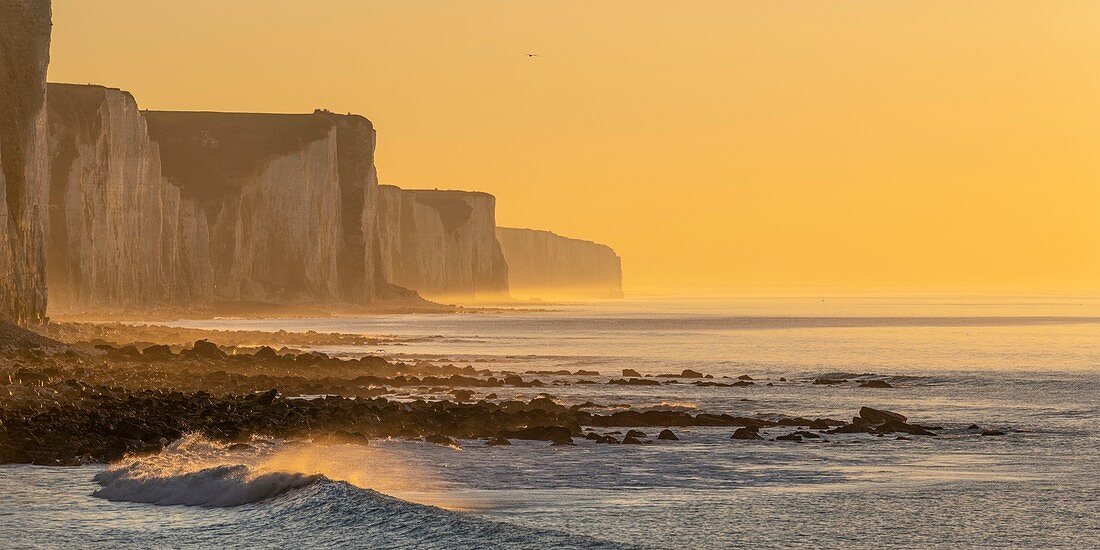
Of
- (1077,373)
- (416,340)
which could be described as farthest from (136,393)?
(416,340)

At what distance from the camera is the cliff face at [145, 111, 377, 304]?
427 feet

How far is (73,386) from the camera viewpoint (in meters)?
28.3

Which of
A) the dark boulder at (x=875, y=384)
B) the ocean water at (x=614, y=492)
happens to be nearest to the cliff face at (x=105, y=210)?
the dark boulder at (x=875, y=384)

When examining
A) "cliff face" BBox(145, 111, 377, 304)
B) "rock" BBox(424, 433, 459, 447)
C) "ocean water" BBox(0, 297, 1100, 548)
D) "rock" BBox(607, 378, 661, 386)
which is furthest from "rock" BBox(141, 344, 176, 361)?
"cliff face" BBox(145, 111, 377, 304)

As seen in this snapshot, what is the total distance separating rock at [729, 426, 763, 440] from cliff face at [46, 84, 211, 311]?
73.4m

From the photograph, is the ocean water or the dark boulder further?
the dark boulder

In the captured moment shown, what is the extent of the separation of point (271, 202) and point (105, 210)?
36045 millimetres

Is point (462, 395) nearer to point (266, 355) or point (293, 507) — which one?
point (266, 355)

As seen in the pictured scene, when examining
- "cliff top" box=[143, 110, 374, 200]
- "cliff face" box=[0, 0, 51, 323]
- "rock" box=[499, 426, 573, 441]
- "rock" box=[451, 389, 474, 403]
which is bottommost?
"rock" box=[499, 426, 573, 441]

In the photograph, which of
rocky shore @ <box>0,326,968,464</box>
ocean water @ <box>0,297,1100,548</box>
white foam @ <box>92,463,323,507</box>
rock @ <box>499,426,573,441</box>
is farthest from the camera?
rock @ <box>499,426,573,441</box>

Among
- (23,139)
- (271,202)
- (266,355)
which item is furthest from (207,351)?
(271,202)

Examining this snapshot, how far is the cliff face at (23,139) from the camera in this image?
50.5 metres

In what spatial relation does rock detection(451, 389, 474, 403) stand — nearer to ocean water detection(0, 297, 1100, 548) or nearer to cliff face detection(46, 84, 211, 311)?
ocean water detection(0, 297, 1100, 548)

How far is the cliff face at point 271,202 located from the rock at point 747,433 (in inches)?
4072
